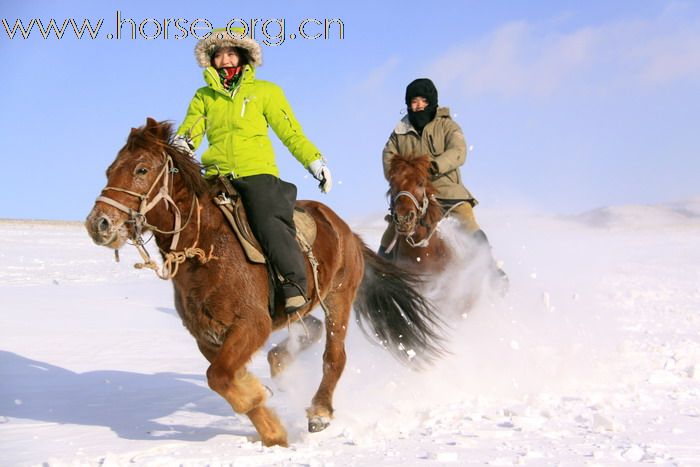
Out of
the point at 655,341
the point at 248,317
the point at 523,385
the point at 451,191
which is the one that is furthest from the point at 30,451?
the point at 655,341

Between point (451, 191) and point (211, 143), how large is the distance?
159 inches

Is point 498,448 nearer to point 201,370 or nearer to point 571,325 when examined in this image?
point 201,370

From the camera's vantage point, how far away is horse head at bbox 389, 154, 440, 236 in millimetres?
8516

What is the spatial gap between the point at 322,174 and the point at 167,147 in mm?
1358

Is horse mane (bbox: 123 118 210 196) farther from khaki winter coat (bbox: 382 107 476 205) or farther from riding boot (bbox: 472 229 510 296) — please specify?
riding boot (bbox: 472 229 510 296)

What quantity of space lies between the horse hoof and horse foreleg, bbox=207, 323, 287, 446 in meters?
0.60

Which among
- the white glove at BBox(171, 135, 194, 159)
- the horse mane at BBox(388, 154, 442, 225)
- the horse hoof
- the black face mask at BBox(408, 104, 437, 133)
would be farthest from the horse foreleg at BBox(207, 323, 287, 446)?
the black face mask at BBox(408, 104, 437, 133)

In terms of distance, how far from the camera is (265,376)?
8633 mm

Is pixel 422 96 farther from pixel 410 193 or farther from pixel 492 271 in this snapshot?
pixel 492 271

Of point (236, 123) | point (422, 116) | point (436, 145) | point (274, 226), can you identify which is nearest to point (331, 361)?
point (274, 226)

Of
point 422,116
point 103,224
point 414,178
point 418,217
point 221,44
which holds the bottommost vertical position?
point 418,217

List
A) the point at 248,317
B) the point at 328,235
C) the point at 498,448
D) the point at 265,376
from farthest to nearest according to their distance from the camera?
the point at 265,376, the point at 328,235, the point at 248,317, the point at 498,448

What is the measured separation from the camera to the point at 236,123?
597 cm

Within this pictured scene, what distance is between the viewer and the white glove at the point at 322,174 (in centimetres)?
627
